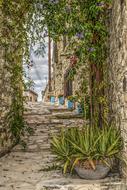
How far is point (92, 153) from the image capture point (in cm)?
488

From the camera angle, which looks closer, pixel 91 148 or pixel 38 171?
pixel 91 148

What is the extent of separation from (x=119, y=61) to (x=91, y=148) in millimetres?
1329

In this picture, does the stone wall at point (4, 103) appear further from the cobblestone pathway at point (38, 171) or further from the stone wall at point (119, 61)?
the stone wall at point (119, 61)

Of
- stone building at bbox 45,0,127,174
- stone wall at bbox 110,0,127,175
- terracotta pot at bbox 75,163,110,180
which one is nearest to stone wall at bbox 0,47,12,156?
stone building at bbox 45,0,127,174

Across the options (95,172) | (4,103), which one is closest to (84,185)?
(95,172)

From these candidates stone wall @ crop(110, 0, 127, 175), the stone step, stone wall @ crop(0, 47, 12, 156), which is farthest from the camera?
stone wall @ crop(0, 47, 12, 156)

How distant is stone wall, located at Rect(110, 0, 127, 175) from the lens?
15.9ft

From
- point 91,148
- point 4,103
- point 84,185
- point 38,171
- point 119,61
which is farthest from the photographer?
point 4,103

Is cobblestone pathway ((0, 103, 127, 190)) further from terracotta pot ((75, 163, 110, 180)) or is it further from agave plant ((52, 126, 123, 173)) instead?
agave plant ((52, 126, 123, 173))

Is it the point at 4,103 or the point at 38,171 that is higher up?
the point at 4,103

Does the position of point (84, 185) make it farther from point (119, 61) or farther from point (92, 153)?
point (119, 61)

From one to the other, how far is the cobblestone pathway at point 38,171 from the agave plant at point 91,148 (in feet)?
0.89

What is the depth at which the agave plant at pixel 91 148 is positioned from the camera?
4871 millimetres

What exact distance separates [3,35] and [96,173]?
344cm
